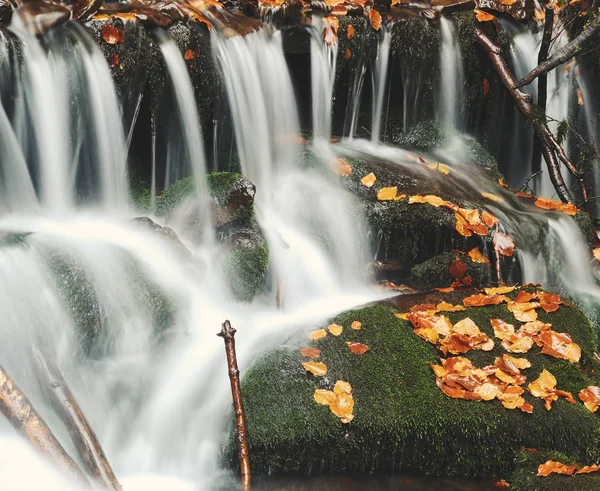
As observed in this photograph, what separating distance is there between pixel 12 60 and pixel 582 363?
494cm

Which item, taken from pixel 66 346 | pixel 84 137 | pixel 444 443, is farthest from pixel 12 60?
pixel 444 443

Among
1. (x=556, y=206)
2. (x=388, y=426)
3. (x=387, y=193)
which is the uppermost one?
(x=387, y=193)

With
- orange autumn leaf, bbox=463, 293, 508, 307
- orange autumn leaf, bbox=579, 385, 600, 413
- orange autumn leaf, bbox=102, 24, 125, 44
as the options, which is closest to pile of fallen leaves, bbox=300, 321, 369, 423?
orange autumn leaf, bbox=463, 293, 508, 307

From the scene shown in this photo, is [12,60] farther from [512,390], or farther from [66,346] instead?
[512,390]

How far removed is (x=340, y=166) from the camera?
6.37 metres

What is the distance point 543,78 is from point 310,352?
5.38 m

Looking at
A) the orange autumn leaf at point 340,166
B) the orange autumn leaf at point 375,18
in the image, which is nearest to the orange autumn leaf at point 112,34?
the orange autumn leaf at point 340,166

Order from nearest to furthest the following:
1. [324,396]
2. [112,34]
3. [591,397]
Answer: [324,396]
[591,397]
[112,34]

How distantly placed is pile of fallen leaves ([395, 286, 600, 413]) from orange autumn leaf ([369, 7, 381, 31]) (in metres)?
4.26

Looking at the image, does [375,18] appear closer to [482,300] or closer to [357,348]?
[482,300]

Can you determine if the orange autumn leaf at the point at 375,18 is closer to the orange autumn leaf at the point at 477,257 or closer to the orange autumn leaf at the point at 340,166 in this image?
the orange autumn leaf at the point at 340,166

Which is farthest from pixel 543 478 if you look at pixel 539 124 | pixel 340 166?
pixel 539 124

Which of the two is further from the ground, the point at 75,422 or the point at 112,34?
the point at 112,34

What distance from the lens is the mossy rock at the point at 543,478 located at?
317cm
